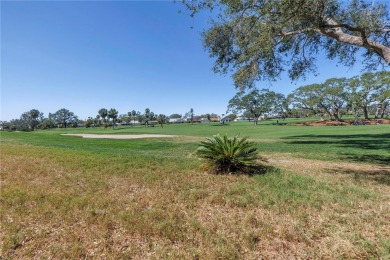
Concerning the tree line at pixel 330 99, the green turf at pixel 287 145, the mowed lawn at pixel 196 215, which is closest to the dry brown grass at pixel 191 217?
the mowed lawn at pixel 196 215

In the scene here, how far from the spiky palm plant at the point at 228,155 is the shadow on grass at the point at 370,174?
2.96 m

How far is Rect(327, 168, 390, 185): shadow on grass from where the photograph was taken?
6.30 m

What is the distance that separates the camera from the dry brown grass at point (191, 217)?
3066mm

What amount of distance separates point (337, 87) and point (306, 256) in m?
71.1

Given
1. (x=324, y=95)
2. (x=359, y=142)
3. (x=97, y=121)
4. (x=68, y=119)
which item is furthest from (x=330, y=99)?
(x=68, y=119)

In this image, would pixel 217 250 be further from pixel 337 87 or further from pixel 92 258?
pixel 337 87

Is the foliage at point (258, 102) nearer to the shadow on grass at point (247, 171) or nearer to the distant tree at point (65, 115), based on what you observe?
the shadow on grass at point (247, 171)

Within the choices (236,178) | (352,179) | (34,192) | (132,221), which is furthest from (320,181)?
(34,192)

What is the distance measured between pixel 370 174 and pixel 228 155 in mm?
4471

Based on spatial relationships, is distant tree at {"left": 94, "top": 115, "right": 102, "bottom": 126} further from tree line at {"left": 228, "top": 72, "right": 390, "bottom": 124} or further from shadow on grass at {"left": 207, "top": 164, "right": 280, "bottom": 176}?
shadow on grass at {"left": 207, "top": 164, "right": 280, "bottom": 176}

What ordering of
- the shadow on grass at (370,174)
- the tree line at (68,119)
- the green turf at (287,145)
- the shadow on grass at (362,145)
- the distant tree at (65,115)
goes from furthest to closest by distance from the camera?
the distant tree at (65,115) < the tree line at (68,119) < the green turf at (287,145) < the shadow on grass at (362,145) < the shadow on grass at (370,174)

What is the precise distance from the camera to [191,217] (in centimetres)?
404

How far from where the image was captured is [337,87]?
2420 inches

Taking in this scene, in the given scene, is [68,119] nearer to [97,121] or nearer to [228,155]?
[97,121]
